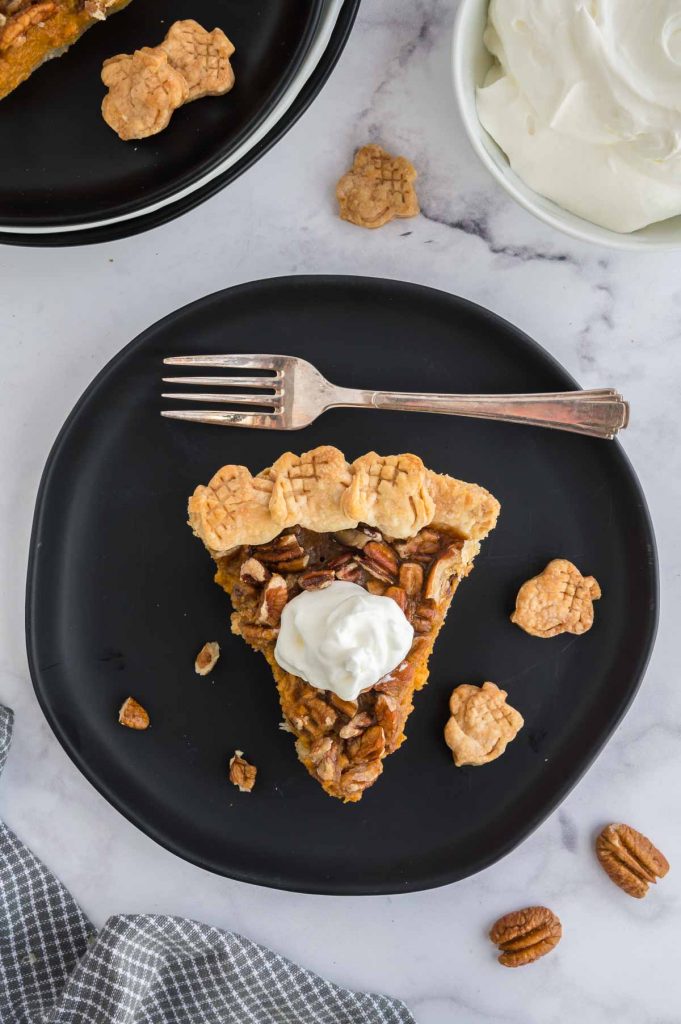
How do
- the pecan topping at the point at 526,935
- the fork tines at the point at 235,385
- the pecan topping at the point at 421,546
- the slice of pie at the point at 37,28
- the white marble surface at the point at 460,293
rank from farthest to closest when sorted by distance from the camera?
the pecan topping at the point at 526,935 < the white marble surface at the point at 460,293 < the fork tines at the point at 235,385 < the pecan topping at the point at 421,546 < the slice of pie at the point at 37,28

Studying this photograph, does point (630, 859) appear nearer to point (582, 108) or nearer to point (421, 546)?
point (421, 546)

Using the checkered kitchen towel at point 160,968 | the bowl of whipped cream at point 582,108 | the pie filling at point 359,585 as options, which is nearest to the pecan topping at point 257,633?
the pie filling at point 359,585

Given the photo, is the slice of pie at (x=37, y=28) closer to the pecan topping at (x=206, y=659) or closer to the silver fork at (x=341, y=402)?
the silver fork at (x=341, y=402)

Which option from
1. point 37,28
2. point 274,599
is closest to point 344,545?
point 274,599

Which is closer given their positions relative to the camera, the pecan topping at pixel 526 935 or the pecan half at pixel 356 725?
the pecan half at pixel 356 725

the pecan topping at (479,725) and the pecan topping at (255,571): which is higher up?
the pecan topping at (255,571)

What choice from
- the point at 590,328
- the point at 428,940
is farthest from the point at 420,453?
the point at 428,940

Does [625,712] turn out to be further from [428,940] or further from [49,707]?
[49,707]

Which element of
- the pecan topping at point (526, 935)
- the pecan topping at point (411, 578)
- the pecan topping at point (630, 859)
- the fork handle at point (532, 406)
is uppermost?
the fork handle at point (532, 406)
